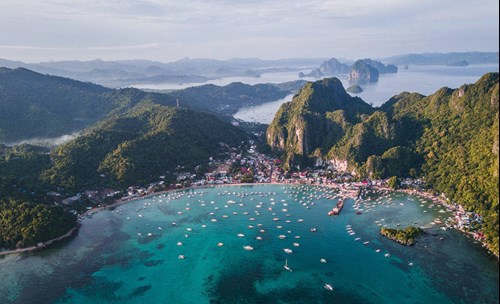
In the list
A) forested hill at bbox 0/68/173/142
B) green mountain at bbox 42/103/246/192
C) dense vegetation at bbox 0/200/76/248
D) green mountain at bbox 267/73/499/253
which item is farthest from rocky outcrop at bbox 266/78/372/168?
forested hill at bbox 0/68/173/142

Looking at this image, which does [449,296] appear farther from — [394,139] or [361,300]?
[394,139]

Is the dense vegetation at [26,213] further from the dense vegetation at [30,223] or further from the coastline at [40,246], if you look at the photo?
the coastline at [40,246]

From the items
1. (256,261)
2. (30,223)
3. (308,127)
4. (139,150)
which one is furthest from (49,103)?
(256,261)

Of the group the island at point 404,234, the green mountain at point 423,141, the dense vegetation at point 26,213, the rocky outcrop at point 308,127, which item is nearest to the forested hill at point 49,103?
the dense vegetation at point 26,213

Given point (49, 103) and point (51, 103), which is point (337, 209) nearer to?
point (49, 103)

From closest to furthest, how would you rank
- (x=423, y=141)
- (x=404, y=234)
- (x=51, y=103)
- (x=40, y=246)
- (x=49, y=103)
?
(x=404, y=234) < (x=40, y=246) < (x=423, y=141) < (x=49, y=103) < (x=51, y=103)

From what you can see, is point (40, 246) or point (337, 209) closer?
point (40, 246)

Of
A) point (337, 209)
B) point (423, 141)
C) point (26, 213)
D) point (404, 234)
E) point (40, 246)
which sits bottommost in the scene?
point (40, 246)

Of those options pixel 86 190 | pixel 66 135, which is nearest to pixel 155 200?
pixel 86 190
